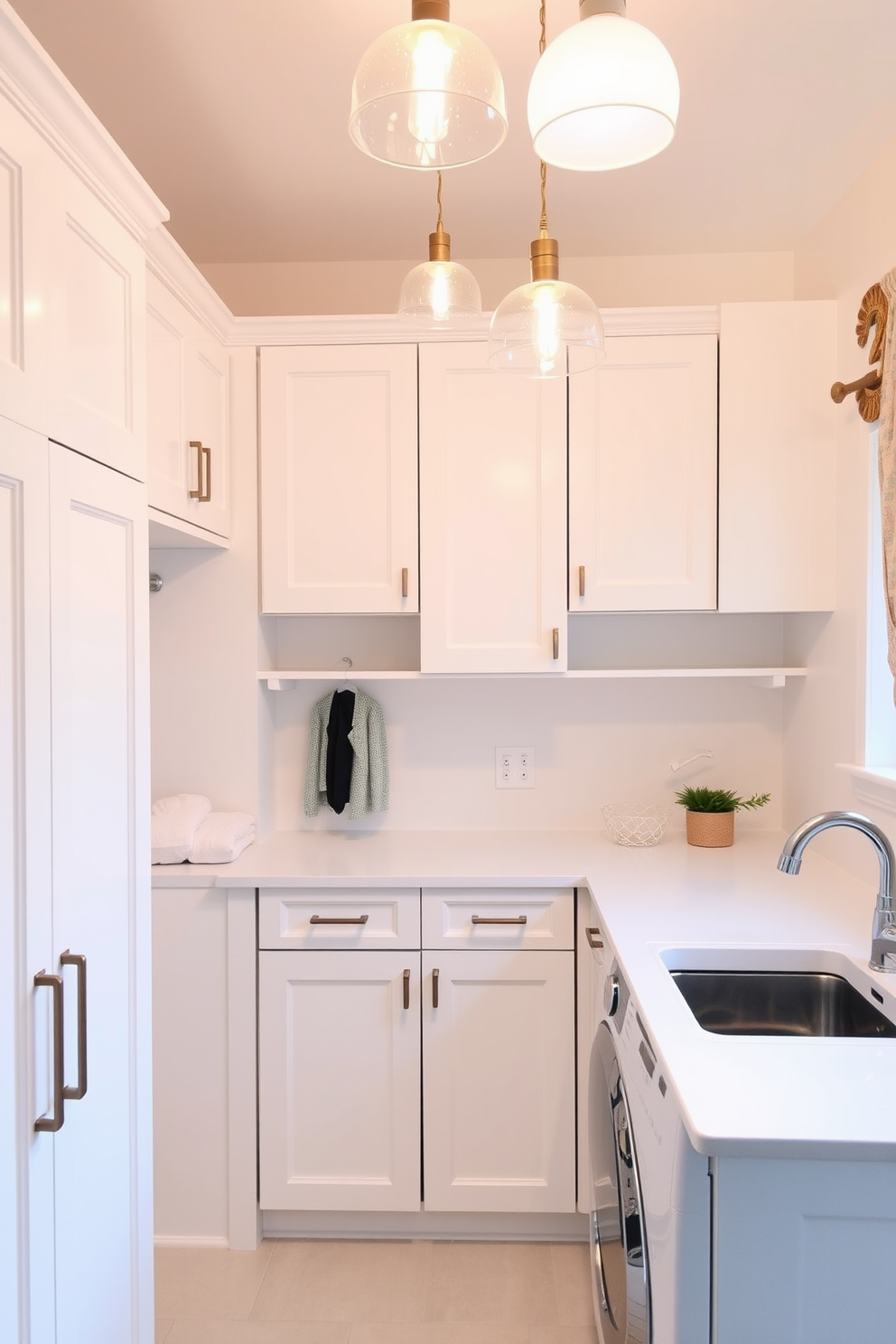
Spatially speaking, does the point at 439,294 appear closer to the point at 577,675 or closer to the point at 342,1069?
the point at 577,675

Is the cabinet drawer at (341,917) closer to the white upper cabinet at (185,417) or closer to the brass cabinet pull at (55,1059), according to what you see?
the white upper cabinet at (185,417)

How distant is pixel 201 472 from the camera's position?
225cm

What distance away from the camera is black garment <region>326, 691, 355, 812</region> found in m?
2.65

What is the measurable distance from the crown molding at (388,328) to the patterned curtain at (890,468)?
58 centimetres

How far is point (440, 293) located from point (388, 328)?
1087 mm

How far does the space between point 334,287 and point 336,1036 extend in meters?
2.15

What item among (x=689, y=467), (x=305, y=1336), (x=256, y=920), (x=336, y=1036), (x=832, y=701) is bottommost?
(x=305, y=1336)

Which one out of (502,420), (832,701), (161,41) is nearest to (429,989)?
(832,701)

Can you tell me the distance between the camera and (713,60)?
5.96 ft

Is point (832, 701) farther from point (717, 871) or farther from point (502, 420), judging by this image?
point (502, 420)

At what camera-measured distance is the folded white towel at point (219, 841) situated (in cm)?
232

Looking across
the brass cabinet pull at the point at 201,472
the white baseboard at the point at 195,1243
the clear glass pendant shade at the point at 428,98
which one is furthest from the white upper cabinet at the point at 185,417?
the white baseboard at the point at 195,1243

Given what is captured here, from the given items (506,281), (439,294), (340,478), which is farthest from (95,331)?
(506,281)

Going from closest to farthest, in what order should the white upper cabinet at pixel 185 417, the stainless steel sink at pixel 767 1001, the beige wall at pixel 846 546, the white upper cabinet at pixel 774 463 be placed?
the stainless steel sink at pixel 767 1001, the white upper cabinet at pixel 185 417, the beige wall at pixel 846 546, the white upper cabinet at pixel 774 463
